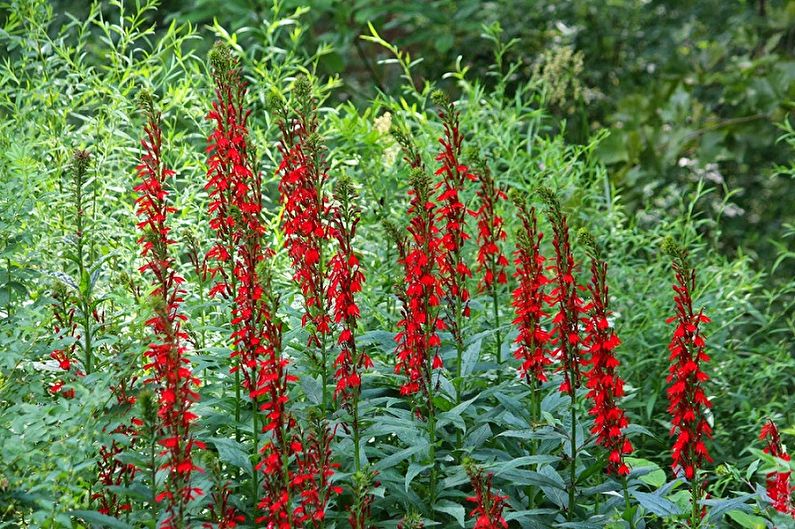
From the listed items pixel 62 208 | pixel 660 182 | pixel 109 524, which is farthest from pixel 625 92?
pixel 109 524

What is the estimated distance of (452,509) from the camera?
254 centimetres

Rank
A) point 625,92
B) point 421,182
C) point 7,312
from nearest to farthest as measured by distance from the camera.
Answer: point 421,182, point 7,312, point 625,92

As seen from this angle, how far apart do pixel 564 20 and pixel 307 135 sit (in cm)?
509

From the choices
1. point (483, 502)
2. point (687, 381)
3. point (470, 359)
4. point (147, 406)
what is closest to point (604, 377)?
point (687, 381)

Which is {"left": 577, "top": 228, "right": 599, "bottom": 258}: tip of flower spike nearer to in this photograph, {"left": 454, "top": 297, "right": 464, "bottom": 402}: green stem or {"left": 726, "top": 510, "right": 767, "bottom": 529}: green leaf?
{"left": 454, "top": 297, "right": 464, "bottom": 402}: green stem

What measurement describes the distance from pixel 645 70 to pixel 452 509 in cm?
569

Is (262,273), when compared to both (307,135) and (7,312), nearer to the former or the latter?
(307,135)

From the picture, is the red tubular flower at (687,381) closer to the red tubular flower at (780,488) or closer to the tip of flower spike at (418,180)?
the red tubular flower at (780,488)

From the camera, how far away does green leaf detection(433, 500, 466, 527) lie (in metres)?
2.48

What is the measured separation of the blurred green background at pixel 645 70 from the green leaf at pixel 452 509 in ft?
8.25


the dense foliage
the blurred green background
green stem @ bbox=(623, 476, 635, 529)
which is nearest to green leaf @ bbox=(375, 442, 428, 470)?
the dense foliage

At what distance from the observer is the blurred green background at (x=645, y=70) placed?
18.5ft

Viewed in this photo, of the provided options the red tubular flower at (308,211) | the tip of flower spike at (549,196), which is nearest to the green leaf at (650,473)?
the tip of flower spike at (549,196)

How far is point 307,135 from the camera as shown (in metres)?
2.65
